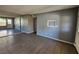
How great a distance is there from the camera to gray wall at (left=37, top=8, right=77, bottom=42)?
184 inches

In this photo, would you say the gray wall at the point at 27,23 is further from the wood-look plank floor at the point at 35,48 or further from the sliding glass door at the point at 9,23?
the sliding glass door at the point at 9,23

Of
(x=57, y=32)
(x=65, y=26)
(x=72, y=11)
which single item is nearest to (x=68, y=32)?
(x=65, y=26)

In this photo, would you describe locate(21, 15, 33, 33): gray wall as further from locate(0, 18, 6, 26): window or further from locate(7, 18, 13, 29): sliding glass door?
locate(7, 18, 13, 29): sliding glass door

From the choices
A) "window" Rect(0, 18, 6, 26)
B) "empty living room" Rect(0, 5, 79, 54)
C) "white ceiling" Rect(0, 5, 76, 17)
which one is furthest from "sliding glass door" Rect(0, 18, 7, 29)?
"white ceiling" Rect(0, 5, 76, 17)

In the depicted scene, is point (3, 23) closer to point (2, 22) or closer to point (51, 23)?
point (2, 22)

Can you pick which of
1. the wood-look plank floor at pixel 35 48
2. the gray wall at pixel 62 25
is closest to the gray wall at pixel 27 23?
the gray wall at pixel 62 25

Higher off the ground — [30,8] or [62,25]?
[30,8]

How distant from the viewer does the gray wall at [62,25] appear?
4.68m

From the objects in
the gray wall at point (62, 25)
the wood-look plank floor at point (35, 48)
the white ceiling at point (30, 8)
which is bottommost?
the wood-look plank floor at point (35, 48)

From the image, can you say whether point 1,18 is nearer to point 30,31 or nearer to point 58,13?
point 30,31

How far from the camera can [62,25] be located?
5.32m

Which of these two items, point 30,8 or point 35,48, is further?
point 30,8

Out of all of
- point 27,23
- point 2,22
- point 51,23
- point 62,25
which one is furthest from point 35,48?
point 2,22
